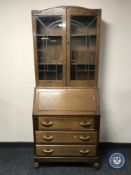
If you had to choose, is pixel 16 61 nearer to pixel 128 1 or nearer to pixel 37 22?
pixel 37 22

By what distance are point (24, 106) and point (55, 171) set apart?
89 cm

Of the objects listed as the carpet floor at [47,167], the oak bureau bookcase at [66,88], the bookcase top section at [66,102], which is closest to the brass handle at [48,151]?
the oak bureau bookcase at [66,88]

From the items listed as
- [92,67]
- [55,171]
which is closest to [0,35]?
[92,67]

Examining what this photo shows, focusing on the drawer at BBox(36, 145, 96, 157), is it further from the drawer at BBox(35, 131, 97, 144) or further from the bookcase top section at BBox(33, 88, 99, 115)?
the bookcase top section at BBox(33, 88, 99, 115)

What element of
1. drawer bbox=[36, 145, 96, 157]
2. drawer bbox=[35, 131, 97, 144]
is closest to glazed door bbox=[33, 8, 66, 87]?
drawer bbox=[35, 131, 97, 144]

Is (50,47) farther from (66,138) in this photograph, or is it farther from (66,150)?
(66,150)

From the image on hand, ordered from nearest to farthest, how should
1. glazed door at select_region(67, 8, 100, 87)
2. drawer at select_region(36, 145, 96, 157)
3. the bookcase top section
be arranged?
A: glazed door at select_region(67, 8, 100, 87), the bookcase top section, drawer at select_region(36, 145, 96, 157)

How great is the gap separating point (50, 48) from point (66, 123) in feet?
2.75

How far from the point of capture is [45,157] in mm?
2490

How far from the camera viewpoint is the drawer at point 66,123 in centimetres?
234

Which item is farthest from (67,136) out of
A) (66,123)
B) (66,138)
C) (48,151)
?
(48,151)

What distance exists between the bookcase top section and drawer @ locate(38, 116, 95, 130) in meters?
0.06

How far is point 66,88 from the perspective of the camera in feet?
7.91

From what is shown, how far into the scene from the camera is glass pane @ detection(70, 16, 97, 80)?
228cm
